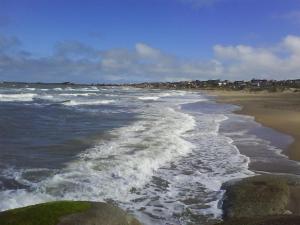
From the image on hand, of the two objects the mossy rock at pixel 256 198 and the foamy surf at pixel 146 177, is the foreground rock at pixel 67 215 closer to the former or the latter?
the foamy surf at pixel 146 177

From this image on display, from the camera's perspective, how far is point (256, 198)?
29.4 feet

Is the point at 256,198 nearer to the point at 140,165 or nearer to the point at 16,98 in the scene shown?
the point at 140,165

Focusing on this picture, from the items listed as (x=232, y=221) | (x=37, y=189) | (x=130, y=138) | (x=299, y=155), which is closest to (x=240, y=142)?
(x=299, y=155)

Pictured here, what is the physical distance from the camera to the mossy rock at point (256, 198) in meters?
8.62

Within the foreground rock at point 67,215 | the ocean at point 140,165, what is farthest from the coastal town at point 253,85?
the foreground rock at point 67,215

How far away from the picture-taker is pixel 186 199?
9.98m

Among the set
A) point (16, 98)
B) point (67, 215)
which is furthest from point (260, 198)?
point (16, 98)

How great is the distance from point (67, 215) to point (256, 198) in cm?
417

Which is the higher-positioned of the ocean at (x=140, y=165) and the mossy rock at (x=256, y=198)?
the mossy rock at (x=256, y=198)

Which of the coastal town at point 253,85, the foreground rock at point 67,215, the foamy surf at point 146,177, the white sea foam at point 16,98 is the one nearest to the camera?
the foreground rock at point 67,215

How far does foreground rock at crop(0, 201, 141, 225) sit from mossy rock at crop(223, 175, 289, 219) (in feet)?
8.68

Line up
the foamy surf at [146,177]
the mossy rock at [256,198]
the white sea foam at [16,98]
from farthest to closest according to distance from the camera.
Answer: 1. the white sea foam at [16,98]
2. the foamy surf at [146,177]
3. the mossy rock at [256,198]

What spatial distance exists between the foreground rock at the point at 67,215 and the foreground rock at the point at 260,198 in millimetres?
2282

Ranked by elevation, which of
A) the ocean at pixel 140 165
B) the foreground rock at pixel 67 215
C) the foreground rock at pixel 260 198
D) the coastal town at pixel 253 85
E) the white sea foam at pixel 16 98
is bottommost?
the coastal town at pixel 253 85
